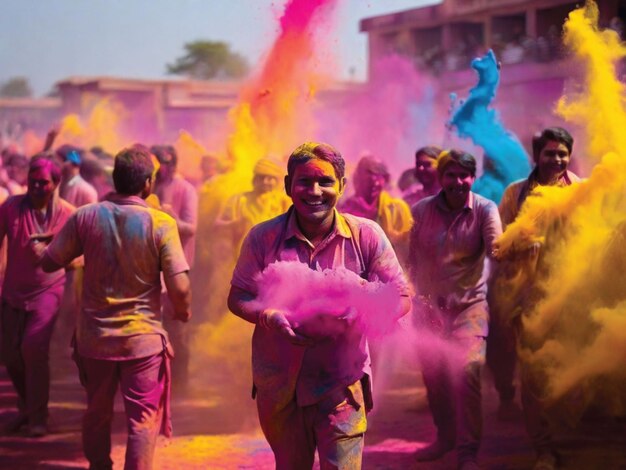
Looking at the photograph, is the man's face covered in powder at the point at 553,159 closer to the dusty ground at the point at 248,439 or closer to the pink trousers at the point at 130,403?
the dusty ground at the point at 248,439

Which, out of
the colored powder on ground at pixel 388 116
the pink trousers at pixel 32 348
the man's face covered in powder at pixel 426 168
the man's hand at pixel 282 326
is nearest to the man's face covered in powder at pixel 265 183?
the man's face covered in powder at pixel 426 168

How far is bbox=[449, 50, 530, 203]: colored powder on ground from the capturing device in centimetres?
861

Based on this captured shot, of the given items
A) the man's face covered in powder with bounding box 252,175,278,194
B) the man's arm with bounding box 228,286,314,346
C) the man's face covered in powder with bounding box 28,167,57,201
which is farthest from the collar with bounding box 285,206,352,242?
the man's face covered in powder with bounding box 252,175,278,194

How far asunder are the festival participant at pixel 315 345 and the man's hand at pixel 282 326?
115mm

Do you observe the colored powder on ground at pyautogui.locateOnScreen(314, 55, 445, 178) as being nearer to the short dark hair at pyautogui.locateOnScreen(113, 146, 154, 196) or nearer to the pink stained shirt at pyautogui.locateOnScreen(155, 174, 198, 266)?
the pink stained shirt at pyautogui.locateOnScreen(155, 174, 198, 266)

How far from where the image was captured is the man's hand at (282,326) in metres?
4.06

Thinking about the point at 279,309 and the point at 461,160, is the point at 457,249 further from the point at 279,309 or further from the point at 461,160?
the point at 279,309

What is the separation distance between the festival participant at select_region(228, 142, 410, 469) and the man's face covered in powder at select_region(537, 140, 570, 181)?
255cm

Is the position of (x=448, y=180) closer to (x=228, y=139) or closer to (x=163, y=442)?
(x=163, y=442)

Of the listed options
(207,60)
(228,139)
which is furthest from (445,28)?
(207,60)

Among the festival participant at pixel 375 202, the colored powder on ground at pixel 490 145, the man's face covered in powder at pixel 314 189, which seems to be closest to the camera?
the man's face covered in powder at pixel 314 189

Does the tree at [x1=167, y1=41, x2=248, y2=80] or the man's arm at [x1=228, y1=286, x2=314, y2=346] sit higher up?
the tree at [x1=167, y1=41, x2=248, y2=80]

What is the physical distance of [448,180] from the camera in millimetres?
6590

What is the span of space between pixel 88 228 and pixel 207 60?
188ft
